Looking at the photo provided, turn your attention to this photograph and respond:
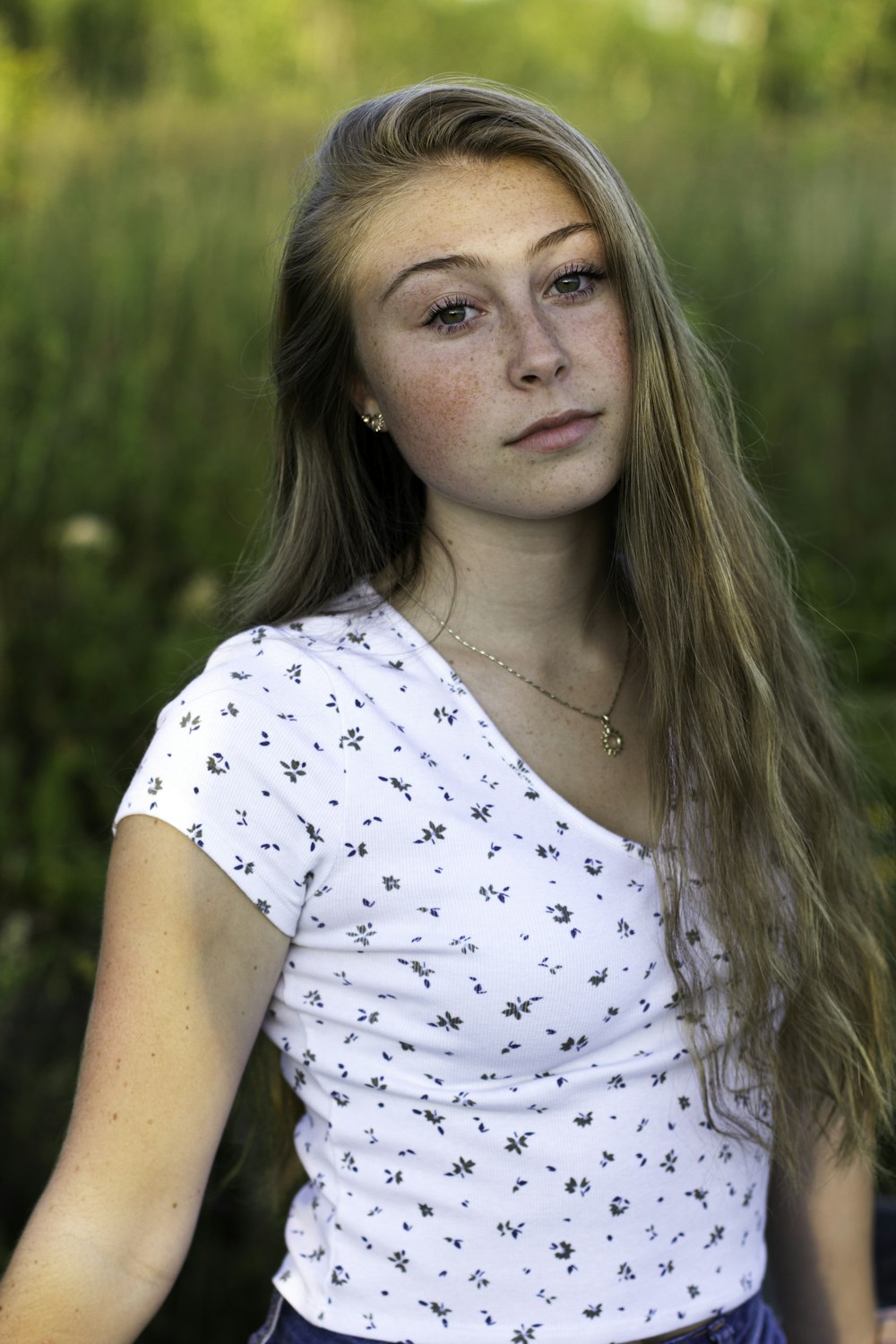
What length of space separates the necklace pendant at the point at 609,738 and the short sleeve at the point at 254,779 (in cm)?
36

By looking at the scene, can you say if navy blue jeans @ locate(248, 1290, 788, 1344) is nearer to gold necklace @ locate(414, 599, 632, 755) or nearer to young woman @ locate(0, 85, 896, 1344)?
young woman @ locate(0, 85, 896, 1344)

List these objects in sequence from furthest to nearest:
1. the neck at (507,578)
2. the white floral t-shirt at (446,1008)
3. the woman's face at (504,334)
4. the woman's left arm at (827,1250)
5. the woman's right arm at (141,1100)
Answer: the woman's left arm at (827,1250) → the neck at (507,578) → the woman's face at (504,334) → the white floral t-shirt at (446,1008) → the woman's right arm at (141,1100)

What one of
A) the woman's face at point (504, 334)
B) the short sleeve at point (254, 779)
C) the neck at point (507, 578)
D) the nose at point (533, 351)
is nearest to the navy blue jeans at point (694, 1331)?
the short sleeve at point (254, 779)

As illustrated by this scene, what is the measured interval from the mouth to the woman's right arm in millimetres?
558

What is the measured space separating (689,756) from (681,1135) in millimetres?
420

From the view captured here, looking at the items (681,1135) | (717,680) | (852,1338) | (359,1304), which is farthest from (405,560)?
(852,1338)

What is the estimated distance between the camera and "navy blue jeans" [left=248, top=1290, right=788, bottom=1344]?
142cm

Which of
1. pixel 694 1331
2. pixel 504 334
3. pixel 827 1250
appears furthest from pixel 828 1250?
pixel 504 334

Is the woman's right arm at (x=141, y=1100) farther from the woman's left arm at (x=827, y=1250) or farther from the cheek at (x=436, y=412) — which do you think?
the woman's left arm at (x=827, y=1250)

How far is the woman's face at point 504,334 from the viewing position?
1420 mm

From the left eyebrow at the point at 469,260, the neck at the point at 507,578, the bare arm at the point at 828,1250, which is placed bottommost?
the bare arm at the point at 828,1250

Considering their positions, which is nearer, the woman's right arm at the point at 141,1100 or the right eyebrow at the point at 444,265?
the woman's right arm at the point at 141,1100

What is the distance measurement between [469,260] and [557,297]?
11 cm

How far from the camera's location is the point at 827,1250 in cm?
168
